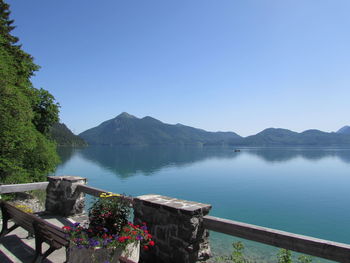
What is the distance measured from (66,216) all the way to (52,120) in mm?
17560

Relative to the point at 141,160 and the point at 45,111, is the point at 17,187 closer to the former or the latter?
the point at 45,111

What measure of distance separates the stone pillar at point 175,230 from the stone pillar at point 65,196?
2.99 m

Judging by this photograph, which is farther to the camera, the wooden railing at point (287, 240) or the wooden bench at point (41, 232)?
the wooden bench at point (41, 232)

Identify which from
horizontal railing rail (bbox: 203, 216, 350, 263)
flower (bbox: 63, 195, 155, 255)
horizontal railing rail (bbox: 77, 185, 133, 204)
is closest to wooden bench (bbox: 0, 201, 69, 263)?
flower (bbox: 63, 195, 155, 255)

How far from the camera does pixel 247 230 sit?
3.30 metres

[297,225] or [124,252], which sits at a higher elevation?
[124,252]

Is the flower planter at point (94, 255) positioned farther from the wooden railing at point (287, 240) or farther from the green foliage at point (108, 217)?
the wooden railing at point (287, 240)

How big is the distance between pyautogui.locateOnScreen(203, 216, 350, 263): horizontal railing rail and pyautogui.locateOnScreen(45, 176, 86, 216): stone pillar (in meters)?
4.04

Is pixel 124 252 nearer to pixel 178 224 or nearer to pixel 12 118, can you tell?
pixel 178 224

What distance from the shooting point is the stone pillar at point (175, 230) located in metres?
3.55

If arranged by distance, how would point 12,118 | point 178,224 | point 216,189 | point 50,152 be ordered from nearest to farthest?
1. point 178,224
2. point 12,118
3. point 50,152
4. point 216,189

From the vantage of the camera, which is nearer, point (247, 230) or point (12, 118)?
point (247, 230)

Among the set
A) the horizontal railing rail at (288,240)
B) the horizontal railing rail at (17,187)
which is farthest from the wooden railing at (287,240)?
the horizontal railing rail at (17,187)

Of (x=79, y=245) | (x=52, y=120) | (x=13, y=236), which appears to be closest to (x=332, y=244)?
(x=79, y=245)
